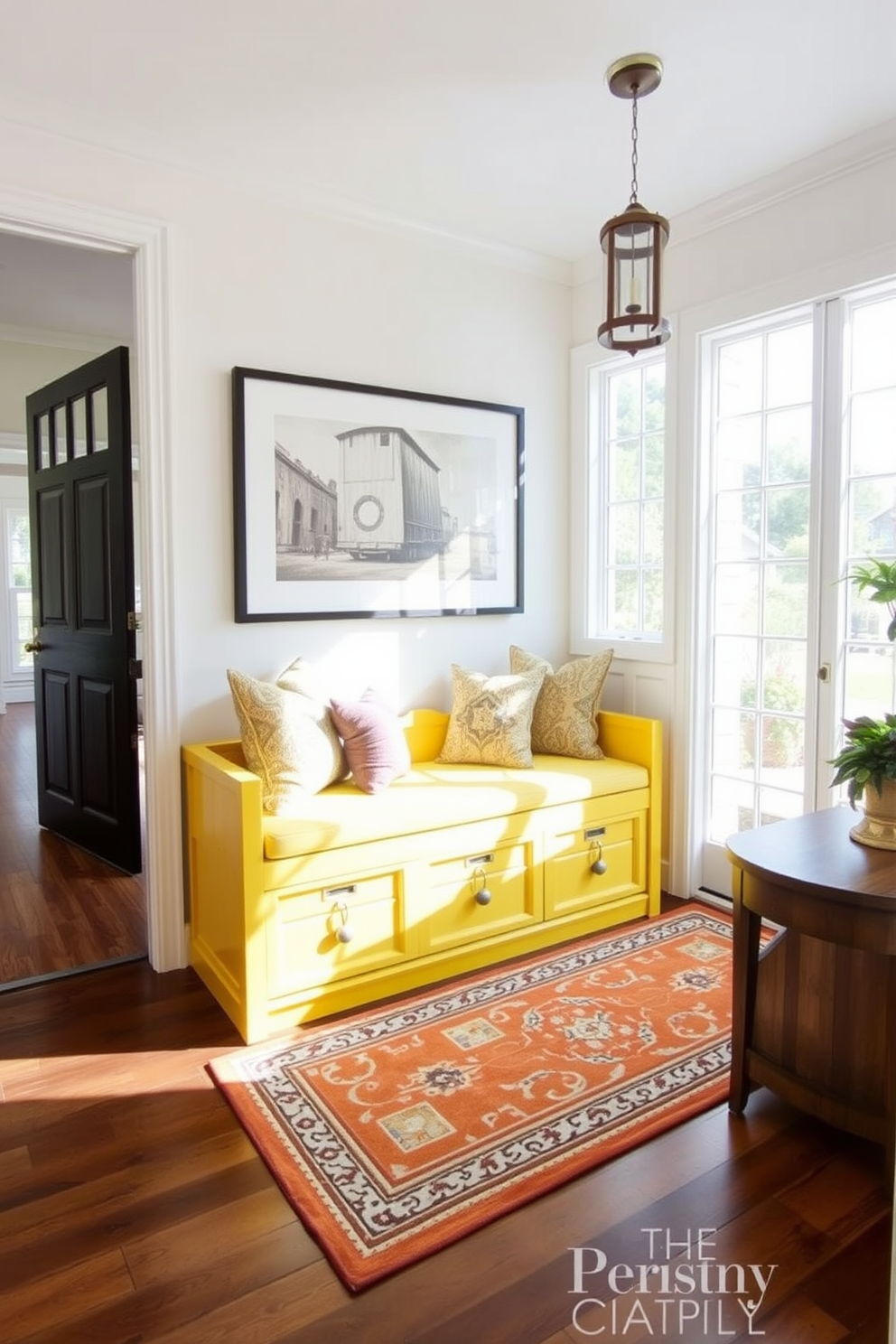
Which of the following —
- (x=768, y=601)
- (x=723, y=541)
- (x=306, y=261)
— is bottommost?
(x=768, y=601)

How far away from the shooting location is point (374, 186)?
3189 millimetres

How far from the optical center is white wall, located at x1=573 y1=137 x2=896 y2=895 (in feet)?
9.46

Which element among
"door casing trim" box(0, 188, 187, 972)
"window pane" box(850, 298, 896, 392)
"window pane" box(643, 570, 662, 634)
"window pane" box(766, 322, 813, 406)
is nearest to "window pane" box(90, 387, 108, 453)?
"door casing trim" box(0, 188, 187, 972)

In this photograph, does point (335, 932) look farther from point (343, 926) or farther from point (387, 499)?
point (387, 499)

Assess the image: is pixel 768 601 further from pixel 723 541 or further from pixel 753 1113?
pixel 753 1113

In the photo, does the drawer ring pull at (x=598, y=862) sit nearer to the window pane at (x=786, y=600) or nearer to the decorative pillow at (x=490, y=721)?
the decorative pillow at (x=490, y=721)

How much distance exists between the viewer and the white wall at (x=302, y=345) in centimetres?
296

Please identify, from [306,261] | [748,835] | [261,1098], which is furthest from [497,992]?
[306,261]

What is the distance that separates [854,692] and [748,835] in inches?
43.2

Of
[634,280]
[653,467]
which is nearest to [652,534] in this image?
[653,467]

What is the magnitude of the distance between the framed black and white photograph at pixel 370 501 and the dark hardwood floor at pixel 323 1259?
171 cm

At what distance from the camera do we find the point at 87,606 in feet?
12.7

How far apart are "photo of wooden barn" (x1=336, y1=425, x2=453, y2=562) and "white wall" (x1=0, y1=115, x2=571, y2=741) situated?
261 mm

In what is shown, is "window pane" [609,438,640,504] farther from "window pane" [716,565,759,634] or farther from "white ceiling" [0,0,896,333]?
"white ceiling" [0,0,896,333]
